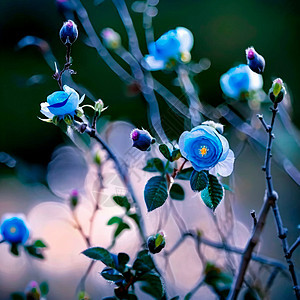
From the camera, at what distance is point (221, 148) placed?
0.49 m

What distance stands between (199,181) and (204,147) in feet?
0.13

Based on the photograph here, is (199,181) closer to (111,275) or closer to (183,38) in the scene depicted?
(111,275)

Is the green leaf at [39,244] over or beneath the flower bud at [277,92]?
beneath

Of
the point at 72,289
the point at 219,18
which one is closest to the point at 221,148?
the point at 72,289

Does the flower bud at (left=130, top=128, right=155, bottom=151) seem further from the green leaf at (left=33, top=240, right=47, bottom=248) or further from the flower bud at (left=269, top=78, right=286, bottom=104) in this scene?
the green leaf at (left=33, top=240, right=47, bottom=248)

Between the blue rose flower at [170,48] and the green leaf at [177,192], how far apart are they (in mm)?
297

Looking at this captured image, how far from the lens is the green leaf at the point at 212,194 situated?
19.7 inches

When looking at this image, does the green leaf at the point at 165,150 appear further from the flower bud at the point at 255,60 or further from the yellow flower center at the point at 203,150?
the flower bud at the point at 255,60

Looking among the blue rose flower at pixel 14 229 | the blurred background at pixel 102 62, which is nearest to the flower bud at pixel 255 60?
the blue rose flower at pixel 14 229

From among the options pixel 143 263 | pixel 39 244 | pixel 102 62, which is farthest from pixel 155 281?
pixel 102 62

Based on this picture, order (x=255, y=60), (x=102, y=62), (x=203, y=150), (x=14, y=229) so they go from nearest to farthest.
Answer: (x=203, y=150)
(x=255, y=60)
(x=14, y=229)
(x=102, y=62)

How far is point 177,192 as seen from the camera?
643mm

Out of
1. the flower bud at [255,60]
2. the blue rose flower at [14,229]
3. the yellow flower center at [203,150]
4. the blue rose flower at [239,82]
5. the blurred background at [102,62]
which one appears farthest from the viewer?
the blurred background at [102,62]

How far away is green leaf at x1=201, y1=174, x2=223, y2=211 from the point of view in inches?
19.7
